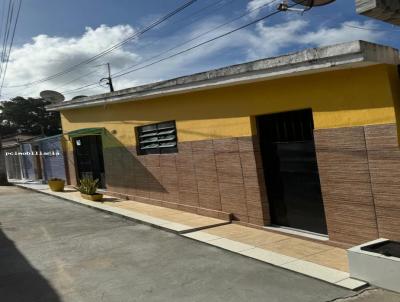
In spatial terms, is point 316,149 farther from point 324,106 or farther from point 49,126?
point 49,126

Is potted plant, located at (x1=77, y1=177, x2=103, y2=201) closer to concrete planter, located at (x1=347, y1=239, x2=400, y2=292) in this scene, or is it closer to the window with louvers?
the window with louvers

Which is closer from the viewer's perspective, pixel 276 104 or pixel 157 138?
pixel 276 104

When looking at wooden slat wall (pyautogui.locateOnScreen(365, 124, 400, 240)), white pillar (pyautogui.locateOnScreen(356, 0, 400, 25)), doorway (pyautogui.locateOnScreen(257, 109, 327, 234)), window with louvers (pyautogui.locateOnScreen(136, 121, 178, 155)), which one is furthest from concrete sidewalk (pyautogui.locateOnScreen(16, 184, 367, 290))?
white pillar (pyautogui.locateOnScreen(356, 0, 400, 25))

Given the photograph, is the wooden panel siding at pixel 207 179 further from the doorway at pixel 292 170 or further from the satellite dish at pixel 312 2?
the satellite dish at pixel 312 2

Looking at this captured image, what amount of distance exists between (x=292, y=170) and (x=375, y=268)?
3.44 metres

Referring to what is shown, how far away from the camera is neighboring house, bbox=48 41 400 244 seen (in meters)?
7.73

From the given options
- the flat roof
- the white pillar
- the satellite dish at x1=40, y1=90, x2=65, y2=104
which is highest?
the satellite dish at x1=40, y1=90, x2=65, y2=104

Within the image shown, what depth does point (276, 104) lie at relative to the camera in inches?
379

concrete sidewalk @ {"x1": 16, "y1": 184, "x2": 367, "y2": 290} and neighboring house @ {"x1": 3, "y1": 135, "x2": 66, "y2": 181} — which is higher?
neighboring house @ {"x1": 3, "y1": 135, "x2": 66, "y2": 181}

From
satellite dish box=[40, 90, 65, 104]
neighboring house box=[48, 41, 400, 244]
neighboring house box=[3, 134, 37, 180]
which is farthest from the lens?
neighboring house box=[3, 134, 37, 180]

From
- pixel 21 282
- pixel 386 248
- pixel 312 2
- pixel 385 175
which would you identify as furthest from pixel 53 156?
pixel 386 248

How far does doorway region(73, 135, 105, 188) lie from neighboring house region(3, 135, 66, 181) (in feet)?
5.75

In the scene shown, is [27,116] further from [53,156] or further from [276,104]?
[276,104]

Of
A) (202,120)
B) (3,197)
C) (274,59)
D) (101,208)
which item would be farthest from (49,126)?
(274,59)
